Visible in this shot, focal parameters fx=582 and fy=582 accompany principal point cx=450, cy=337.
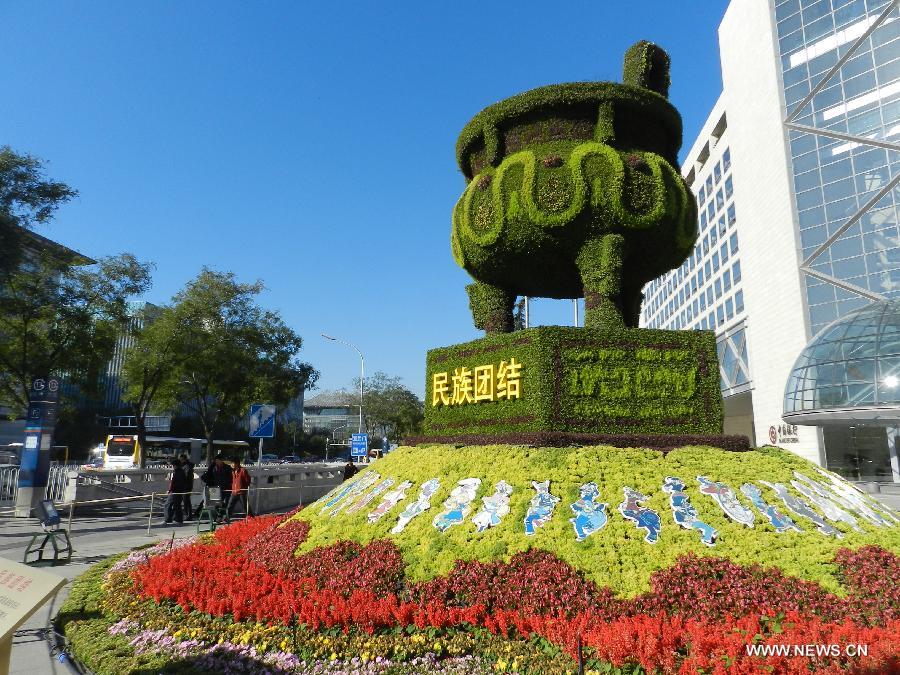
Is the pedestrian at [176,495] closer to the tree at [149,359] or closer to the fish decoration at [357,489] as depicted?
the fish decoration at [357,489]

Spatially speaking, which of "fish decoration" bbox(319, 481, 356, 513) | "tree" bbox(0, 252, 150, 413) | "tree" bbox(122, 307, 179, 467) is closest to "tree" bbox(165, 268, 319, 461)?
"tree" bbox(122, 307, 179, 467)

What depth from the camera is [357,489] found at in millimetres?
9328

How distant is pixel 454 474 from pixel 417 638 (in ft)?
10.6

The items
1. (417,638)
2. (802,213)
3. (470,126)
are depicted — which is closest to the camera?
(417,638)

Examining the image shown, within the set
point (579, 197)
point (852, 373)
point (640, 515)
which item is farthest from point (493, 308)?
point (852, 373)

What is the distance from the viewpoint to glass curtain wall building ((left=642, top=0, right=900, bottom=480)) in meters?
31.5

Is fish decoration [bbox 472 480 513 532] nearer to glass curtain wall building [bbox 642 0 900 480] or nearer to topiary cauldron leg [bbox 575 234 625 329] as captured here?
topiary cauldron leg [bbox 575 234 625 329]

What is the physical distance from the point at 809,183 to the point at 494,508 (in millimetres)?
35948

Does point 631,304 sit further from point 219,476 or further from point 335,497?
point 219,476

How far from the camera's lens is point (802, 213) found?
34406 mm

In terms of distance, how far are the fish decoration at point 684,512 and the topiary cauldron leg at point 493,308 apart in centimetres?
434

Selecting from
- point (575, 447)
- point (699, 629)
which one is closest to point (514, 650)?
point (699, 629)

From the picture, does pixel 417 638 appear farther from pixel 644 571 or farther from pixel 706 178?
pixel 706 178

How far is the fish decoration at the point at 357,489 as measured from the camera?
28.5 feet
